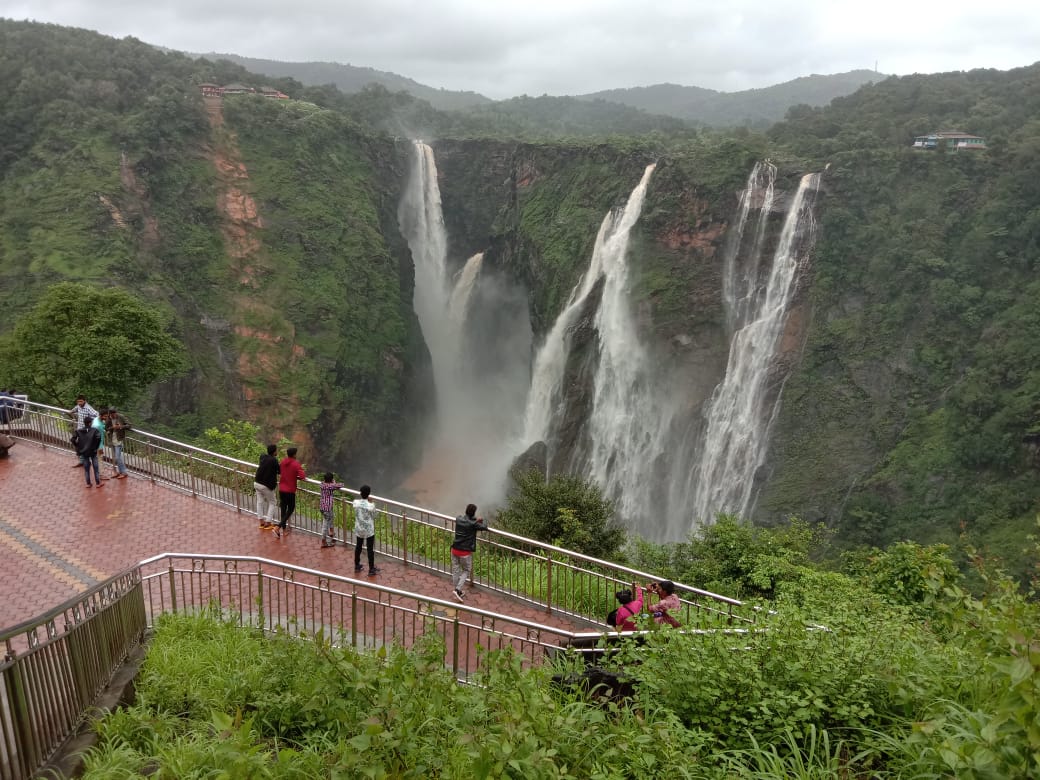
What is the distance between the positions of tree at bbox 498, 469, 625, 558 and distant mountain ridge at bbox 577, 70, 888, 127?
10793 cm

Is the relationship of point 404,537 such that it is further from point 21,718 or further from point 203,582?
point 21,718

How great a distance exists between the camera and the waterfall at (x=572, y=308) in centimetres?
3688

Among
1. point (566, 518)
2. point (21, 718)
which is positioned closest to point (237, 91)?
point (566, 518)

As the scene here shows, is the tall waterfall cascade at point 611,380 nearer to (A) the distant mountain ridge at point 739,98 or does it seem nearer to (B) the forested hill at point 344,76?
(A) the distant mountain ridge at point 739,98

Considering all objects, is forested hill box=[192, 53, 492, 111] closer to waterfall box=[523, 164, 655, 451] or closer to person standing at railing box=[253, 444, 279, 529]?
waterfall box=[523, 164, 655, 451]

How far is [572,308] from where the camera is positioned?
123ft

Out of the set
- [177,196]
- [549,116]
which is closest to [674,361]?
[177,196]

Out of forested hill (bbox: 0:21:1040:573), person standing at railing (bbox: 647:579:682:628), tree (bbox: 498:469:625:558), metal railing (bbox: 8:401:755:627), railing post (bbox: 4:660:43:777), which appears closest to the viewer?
railing post (bbox: 4:660:43:777)

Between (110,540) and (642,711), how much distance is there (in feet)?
27.2

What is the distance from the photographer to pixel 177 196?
38.2 m

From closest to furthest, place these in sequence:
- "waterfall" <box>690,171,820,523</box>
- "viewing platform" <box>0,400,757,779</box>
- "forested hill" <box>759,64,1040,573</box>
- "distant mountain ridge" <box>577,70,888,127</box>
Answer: "viewing platform" <box>0,400,757,779</box> < "forested hill" <box>759,64,1040,573</box> < "waterfall" <box>690,171,820,523</box> < "distant mountain ridge" <box>577,70,888,127</box>

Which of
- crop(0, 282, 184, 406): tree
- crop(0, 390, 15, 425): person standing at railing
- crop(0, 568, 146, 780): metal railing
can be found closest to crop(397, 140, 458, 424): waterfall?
crop(0, 282, 184, 406): tree

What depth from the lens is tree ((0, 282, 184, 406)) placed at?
1609cm

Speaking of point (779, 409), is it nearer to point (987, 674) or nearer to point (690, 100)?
point (987, 674)
